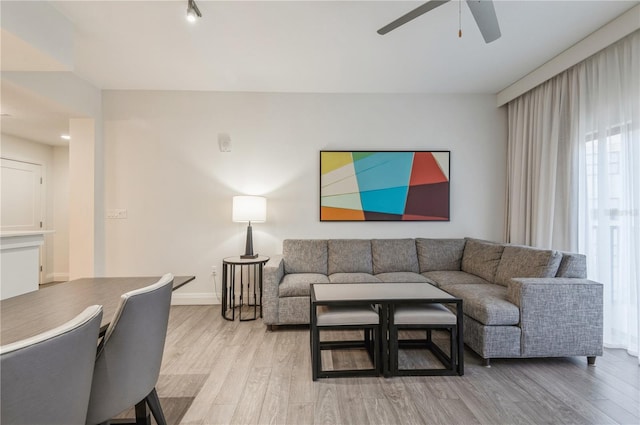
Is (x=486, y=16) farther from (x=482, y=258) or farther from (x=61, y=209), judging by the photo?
(x=61, y=209)

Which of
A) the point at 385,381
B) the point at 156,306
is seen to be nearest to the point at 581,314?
the point at 385,381

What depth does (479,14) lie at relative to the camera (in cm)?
183

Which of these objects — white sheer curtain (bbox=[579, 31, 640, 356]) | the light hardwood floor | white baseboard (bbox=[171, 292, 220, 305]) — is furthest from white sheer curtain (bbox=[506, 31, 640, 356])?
white baseboard (bbox=[171, 292, 220, 305])

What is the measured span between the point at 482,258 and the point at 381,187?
1.39 m

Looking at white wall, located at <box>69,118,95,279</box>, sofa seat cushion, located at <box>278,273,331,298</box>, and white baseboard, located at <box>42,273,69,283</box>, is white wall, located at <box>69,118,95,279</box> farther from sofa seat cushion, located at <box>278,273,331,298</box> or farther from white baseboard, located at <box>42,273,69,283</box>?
sofa seat cushion, located at <box>278,273,331,298</box>

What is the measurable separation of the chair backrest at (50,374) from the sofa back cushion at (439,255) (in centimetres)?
319

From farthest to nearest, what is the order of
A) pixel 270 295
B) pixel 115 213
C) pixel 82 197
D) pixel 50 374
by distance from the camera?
1. pixel 115 213
2. pixel 82 197
3. pixel 270 295
4. pixel 50 374

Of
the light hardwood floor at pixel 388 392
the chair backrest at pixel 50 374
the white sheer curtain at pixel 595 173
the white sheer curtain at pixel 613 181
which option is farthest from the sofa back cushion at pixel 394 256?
the chair backrest at pixel 50 374

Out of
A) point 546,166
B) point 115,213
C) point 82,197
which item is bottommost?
point 115,213

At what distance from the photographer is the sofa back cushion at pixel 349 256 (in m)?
3.35

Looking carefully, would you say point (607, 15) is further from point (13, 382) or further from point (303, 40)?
point (13, 382)

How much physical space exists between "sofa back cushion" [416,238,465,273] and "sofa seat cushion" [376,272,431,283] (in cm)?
28

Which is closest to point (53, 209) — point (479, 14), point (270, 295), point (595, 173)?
point (270, 295)

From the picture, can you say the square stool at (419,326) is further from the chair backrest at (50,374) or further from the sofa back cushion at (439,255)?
the chair backrest at (50,374)
